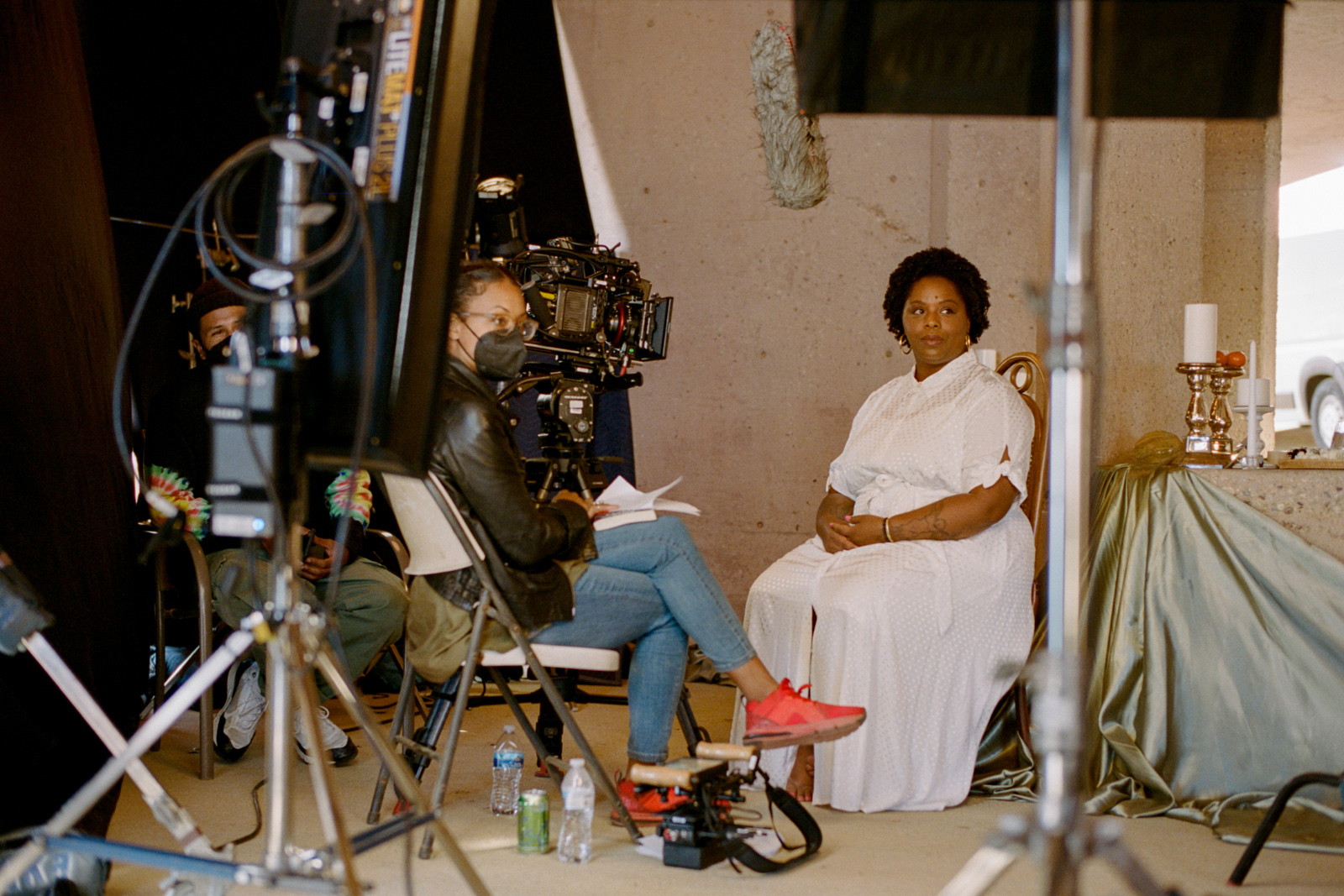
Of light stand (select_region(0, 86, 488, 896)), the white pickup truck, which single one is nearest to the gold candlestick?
light stand (select_region(0, 86, 488, 896))

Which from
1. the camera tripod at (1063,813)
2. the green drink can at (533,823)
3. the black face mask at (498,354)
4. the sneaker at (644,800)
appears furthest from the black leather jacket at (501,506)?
the camera tripod at (1063,813)

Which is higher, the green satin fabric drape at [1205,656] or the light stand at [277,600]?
the light stand at [277,600]

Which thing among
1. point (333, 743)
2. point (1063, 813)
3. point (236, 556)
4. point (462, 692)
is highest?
point (1063, 813)

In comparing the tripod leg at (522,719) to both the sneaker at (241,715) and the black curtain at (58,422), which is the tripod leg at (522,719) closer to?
the black curtain at (58,422)

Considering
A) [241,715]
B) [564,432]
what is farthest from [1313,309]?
[241,715]

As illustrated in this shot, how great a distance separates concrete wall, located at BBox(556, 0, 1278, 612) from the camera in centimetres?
426

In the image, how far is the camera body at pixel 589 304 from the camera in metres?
2.88

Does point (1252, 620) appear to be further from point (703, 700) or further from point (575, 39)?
point (575, 39)

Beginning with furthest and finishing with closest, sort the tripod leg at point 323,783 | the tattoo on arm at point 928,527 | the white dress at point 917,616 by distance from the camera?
the tattoo on arm at point 928,527, the white dress at point 917,616, the tripod leg at point 323,783

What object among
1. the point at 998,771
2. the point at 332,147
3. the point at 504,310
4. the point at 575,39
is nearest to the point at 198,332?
the point at 504,310

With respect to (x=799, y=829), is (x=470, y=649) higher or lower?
higher

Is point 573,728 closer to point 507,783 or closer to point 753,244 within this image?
point 507,783

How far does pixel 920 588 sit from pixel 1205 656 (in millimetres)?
660

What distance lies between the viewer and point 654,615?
8.06 feet
